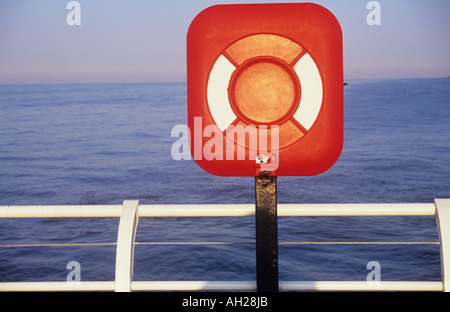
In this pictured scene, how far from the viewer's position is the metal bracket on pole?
4.69 feet

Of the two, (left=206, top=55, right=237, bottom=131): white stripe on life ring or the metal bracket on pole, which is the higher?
(left=206, top=55, right=237, bottom=131): white stripe on life ring

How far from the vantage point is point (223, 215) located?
1.49 meters

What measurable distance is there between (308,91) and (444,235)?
0.69 m

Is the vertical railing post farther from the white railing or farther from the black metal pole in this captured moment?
the black metal pole

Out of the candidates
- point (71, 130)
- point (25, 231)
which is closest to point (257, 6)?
point (25, 231)

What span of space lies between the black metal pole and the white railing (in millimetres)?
243

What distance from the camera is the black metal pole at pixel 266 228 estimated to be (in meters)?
1.14

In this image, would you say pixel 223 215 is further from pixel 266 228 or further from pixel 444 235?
pixel 444 235

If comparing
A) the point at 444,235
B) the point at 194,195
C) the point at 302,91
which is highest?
the point at 302,91

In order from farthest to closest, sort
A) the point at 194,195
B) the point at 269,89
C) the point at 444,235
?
the point at 194,195
the point at 444,235
the point at 269,89

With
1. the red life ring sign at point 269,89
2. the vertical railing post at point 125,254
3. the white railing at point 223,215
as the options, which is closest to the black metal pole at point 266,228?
the red life ring sign at point 269,89

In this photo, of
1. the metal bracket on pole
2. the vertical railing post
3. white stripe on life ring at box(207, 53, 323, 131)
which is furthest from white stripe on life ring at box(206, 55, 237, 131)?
the metal bracket on pole

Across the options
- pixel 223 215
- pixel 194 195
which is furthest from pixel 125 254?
pixel 194 195

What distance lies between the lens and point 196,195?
1518cm
